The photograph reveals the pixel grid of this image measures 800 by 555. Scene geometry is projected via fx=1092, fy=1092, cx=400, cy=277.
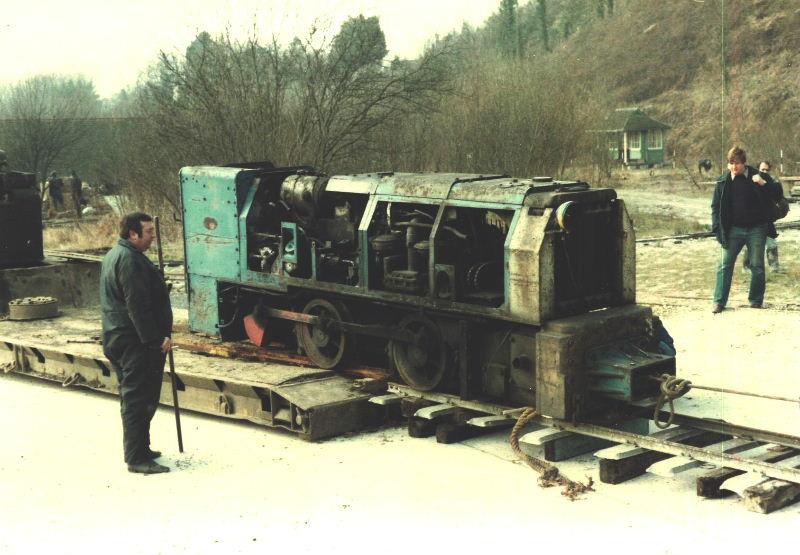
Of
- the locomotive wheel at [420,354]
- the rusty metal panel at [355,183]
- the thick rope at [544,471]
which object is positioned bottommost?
the thick rope at [544,471]

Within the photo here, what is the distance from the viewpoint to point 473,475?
7863 millimetres

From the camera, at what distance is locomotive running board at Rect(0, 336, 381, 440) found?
8898mm

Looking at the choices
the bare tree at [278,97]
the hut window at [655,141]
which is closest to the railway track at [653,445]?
the bare tree at [278,97]

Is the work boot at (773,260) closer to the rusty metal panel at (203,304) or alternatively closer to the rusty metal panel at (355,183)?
the rusty metal panel at (355,183)

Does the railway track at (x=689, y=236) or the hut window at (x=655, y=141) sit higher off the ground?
the hut window at (x=655, y=141)

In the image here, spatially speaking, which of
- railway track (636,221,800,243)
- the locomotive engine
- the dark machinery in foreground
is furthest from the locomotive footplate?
railway track (636,221,800,243)

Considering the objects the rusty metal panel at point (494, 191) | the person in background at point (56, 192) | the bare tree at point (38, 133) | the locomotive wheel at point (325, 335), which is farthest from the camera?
the bare tree at point (38, 133)

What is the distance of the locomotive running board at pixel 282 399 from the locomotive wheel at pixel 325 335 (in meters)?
0.29

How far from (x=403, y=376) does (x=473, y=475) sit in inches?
72.0

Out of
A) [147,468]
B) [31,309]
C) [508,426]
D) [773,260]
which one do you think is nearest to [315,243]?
[508,426]

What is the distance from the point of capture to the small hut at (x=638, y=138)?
195 feet

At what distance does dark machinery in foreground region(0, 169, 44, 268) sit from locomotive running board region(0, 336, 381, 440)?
4.00 m

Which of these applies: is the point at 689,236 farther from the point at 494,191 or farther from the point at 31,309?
the point at 494,191

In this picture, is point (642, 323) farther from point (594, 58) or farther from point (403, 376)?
point (594, 58)
